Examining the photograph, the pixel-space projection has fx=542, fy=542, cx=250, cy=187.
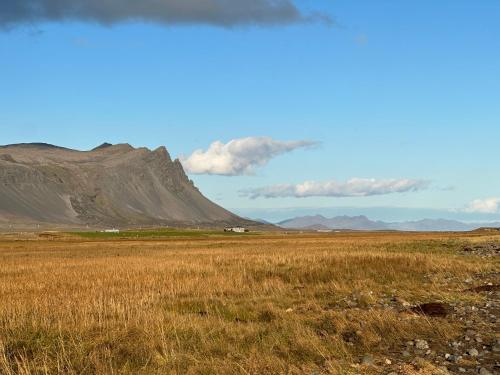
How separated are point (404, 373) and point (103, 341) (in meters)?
7.82

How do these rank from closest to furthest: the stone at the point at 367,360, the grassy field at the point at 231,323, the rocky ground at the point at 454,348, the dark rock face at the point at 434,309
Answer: the rocky ground at the point at 454,348
the stone at the point at 367,360
the grassy field at the point at 231,323
the dark rock face at the point at 434,309

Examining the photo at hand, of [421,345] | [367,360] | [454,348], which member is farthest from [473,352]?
[367,360]

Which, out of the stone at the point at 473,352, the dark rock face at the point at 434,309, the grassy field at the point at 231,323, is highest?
the dark rock face at the point at 434,309

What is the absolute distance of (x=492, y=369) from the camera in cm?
1109

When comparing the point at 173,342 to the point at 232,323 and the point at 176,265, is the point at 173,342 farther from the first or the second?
the point at 176,265

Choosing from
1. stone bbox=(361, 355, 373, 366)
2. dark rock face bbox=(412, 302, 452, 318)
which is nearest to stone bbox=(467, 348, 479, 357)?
stone bbox=(361, 355, 373, 366)

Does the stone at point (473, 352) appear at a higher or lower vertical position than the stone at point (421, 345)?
higher

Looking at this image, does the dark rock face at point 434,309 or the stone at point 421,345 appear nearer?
the stone at point 421,345

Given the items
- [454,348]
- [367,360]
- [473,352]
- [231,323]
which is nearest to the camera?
[367,360]

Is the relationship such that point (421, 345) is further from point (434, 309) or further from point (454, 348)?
point (434, 309)

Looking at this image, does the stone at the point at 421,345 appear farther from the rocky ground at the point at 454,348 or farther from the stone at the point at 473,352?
the stone at the point at 473,352

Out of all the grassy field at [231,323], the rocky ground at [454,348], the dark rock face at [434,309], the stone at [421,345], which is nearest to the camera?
the rocky ground at [454,348]

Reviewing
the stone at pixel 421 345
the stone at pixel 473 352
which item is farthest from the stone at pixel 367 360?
the stone at pixel 473 352

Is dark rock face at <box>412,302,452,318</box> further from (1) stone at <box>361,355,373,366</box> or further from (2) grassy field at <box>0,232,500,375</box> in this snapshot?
(1) stone at <box>361,355,373,366</box>
